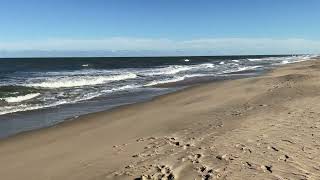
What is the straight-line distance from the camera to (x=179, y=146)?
26.7 ft

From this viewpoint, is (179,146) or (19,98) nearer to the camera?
(179,146)

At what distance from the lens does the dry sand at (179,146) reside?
260 inches

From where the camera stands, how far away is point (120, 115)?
13.4 metres

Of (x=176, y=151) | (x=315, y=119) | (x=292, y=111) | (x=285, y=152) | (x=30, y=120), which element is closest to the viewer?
(x=285, y=152)

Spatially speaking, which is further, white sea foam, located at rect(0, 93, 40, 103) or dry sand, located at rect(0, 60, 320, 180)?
white sea foam, located at rect(0, 93, 40, 103)

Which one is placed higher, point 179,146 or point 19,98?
point 179,146

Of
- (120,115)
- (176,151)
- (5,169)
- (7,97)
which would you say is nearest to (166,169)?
(176,151)

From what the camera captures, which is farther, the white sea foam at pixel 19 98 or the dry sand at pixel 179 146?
the white sea foam at pixel 19 98

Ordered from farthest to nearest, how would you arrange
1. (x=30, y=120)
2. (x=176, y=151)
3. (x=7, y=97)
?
(x=7, y=97) < (x=30, y=120) < (x=176, y=151)

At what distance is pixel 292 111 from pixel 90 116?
6.11 metres

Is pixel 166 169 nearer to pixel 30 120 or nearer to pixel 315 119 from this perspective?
pixel 315 119

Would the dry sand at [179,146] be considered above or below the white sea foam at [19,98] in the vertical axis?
above

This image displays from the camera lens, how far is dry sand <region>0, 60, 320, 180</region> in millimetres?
6598

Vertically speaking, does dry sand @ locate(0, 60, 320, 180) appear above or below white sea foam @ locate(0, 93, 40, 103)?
above
